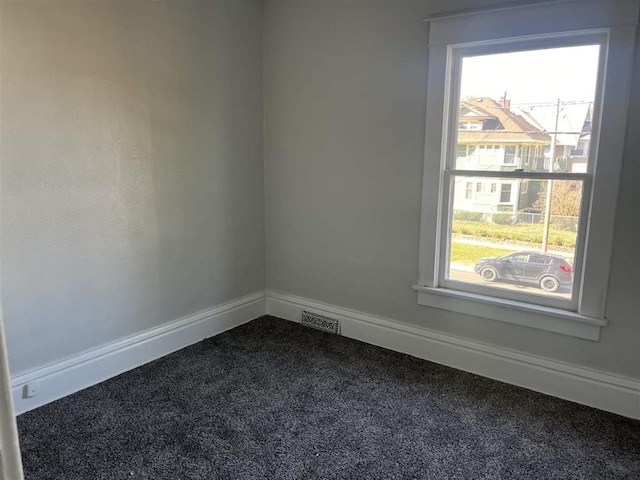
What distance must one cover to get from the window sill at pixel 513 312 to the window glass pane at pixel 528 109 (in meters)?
0.76

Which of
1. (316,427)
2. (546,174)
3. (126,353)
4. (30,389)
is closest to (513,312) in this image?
(546,174)

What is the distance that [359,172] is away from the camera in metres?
3.20

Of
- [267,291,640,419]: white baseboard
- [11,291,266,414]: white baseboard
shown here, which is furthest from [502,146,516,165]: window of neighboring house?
[11,291,266,414]: white baseboard

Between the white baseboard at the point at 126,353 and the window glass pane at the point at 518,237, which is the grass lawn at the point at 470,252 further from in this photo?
the white baseboard at the point at 126,353

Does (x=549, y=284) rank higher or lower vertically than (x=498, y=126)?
lower

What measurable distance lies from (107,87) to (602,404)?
315 centimetres

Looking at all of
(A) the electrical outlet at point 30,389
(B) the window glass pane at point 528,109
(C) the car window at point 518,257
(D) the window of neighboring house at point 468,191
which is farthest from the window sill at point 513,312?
(A) the electrical outlet at point 30,389

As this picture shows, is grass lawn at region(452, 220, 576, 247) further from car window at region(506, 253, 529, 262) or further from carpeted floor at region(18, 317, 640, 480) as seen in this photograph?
carpeted floor at region(18, 317, 640, 480)

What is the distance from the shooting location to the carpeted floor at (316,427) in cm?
205

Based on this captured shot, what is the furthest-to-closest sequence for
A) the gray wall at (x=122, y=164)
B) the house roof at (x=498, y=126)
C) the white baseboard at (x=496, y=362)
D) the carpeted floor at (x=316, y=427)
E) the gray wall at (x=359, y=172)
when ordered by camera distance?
the gray wall at (x=359, y=172), the house roof at (x=498, y=126), the white baseboard at (x=496, y=362), the gray wall at (x=122, y=164), the carpeted floor at (x=316, y=427)

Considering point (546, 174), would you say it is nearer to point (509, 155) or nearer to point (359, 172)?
point (509, 155)

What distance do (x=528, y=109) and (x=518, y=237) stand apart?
0.70 meters

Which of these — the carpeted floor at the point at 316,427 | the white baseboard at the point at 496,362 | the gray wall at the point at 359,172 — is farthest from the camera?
the gray wall at the point at 359,172

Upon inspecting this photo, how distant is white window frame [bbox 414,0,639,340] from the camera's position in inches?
89.5
